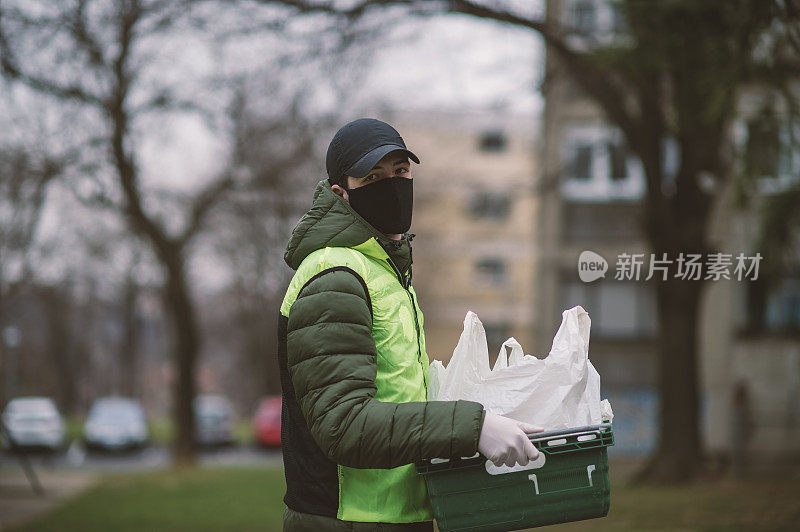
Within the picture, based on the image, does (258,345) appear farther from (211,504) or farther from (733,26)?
(733,26)

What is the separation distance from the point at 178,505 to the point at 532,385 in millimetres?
10654

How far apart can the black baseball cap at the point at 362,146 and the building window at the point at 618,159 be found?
1383cm

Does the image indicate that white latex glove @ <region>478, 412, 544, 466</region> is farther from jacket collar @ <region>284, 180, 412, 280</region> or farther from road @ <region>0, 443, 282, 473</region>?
road @ <region>0, 443, 282, 473</region>

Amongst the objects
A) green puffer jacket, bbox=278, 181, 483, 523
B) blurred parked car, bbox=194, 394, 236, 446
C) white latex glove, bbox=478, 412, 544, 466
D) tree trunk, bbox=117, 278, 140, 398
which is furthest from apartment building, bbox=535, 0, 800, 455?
tree trunk, bbox=117, 278, 140, 398

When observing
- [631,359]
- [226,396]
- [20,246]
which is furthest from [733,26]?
[226,396]

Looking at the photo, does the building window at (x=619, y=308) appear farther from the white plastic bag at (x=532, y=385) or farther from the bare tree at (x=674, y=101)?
the white plastic bag at (x=532, y=385)

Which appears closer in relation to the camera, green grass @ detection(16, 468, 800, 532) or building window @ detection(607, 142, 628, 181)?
green grass @ detection(16, 468, 800, 532)

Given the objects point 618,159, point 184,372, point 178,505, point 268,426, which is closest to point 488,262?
point 268,426

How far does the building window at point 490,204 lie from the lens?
1652 cm

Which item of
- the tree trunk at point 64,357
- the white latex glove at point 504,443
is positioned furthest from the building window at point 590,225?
the tree trunk at point 64,357

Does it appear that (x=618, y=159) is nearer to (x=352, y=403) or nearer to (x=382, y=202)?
(x=382, y=202)

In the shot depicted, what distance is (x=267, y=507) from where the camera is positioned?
1171cm

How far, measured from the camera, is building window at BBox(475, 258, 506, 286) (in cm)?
4716

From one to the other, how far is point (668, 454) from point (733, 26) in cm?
767
